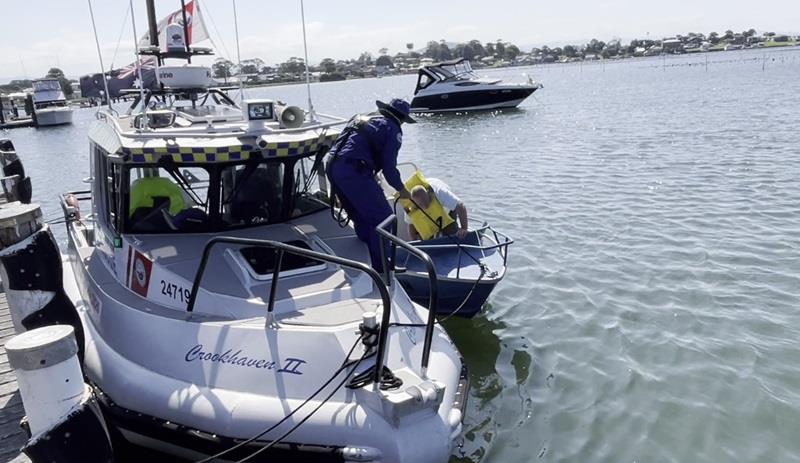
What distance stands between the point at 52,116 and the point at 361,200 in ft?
158

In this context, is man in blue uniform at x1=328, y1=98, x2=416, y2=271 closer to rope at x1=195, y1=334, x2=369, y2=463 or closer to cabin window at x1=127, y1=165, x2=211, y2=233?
cabin window at x1=127, y1=165, x2=211, y2=233

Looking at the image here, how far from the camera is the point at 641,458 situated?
5.33 metres

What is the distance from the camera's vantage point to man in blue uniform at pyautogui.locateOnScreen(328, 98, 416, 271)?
6.21 metres

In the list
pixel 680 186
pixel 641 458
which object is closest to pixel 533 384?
pixel 641 458

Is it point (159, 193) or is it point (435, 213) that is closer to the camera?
point (159, 193)

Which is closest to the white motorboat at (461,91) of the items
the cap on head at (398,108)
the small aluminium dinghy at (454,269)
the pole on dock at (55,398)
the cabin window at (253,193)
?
the small aluminium dinghy at (454,269)

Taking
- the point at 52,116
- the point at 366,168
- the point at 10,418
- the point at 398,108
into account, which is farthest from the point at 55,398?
the point at 52,116

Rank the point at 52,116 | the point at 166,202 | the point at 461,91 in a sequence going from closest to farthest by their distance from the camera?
the point at 166,202 < the point at 461,91 < the point at 52,116

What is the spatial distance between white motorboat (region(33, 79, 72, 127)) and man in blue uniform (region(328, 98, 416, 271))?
4735cm

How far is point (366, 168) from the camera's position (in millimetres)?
6367

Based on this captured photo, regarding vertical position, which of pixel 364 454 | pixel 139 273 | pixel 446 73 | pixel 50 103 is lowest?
pixel 364 454

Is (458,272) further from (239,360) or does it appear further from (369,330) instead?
(239,360)

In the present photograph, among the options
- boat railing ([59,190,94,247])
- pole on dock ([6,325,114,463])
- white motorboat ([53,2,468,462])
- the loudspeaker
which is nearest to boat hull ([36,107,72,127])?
boat railing ([59,190,94,247])

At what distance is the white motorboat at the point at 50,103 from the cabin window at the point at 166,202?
1849 inches
